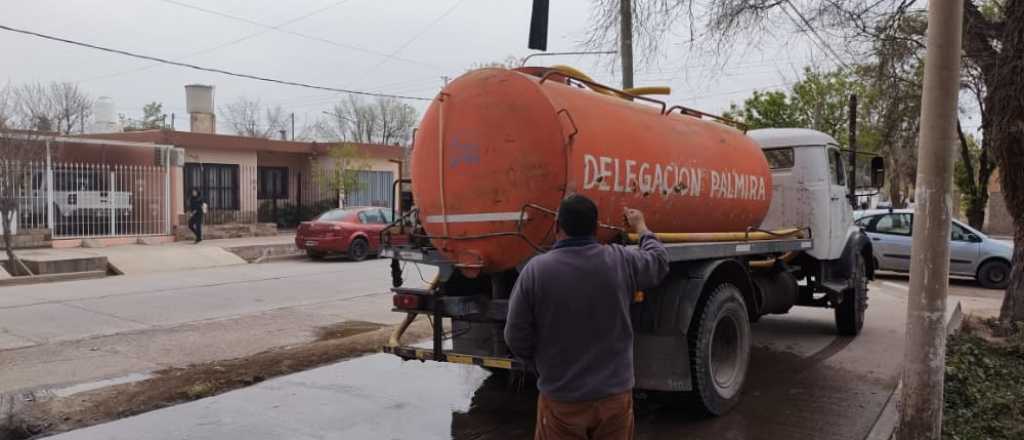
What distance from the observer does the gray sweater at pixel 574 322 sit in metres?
3.19

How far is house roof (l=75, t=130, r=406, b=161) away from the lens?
22828mm

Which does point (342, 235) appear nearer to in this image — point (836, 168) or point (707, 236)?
point (836, 168)

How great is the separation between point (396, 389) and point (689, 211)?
3003 mm

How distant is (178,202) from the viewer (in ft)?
71.2

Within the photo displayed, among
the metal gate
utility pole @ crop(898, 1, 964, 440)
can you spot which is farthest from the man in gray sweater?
the metal gate

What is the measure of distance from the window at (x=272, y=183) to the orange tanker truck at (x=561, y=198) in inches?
923

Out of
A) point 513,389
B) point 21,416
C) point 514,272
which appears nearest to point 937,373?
point 514,272

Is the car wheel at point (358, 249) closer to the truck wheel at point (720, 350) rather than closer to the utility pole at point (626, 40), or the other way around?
→ the utility pole at point (626, 40)

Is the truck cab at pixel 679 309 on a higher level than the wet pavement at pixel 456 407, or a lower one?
higher

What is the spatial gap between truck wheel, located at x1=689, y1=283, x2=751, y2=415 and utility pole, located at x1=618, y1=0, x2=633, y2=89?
7.13 m

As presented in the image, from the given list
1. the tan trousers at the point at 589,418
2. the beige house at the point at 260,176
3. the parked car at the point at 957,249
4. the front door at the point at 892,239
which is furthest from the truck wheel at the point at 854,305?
the beige house at the point at 260,176

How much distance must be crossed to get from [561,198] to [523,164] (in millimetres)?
329

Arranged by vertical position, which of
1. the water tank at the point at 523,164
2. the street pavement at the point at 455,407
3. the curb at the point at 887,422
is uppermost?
the water tank at the point at 523,164

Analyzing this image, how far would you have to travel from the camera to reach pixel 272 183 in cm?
2873
